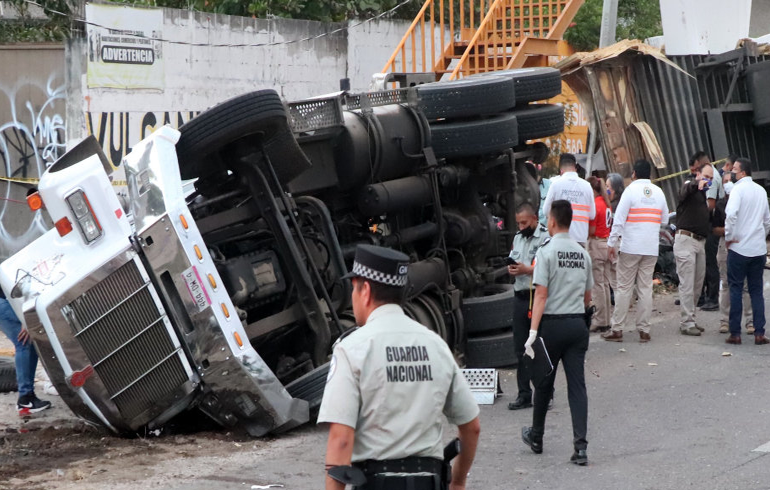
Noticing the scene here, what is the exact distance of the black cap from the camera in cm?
385

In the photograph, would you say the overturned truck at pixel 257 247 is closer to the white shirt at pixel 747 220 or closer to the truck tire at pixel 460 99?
the truck tire at pixel 460 99

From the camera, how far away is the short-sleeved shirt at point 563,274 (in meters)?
7.15

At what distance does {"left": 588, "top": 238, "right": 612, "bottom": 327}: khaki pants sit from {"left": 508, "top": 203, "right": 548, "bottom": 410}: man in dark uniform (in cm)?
349

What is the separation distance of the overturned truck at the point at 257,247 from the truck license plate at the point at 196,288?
0.01m

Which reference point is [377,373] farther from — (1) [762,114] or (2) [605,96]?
(1) [762,114]

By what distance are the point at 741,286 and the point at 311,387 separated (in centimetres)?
535

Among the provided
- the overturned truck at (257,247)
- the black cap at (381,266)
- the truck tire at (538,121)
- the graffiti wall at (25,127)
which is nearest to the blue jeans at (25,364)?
the overturned truck at (257,247)

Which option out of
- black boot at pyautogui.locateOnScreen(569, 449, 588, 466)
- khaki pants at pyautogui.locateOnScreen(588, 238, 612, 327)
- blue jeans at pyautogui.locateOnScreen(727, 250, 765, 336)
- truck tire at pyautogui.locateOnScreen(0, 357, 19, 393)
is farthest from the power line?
black boot at pyautogui.locateOnScreen(569, 449, 588, 466)

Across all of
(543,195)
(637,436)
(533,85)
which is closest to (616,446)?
(637,436)

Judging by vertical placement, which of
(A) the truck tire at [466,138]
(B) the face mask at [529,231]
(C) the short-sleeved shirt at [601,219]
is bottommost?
(C) the short-sleeved shirt at [601,219]

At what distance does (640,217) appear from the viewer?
36.9 ft

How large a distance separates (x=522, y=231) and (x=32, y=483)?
4.06 m

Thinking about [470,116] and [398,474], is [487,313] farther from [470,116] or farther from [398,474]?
[398,474]

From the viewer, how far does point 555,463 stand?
7098 millimetres
